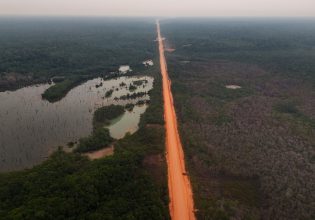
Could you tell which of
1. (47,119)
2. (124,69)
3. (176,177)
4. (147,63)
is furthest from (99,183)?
(147,63)

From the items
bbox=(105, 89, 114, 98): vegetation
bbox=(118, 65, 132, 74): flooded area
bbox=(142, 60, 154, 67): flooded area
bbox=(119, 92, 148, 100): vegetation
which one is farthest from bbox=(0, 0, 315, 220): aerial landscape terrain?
bbox=(142, 60, 154, 67): flooded area

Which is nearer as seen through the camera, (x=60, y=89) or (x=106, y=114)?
(x=106, y=114)

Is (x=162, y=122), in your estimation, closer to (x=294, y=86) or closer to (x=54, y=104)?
(x=54, y=104)

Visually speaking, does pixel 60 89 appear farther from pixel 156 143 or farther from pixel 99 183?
pixel 99 183

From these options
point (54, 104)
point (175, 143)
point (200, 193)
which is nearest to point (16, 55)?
point (54, 104)

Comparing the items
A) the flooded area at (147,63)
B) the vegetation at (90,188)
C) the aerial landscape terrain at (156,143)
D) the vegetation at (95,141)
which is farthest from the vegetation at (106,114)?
the flooded area at (147,63)

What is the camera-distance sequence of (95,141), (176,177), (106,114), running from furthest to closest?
(106,114)
(95,141)
(176,177)
